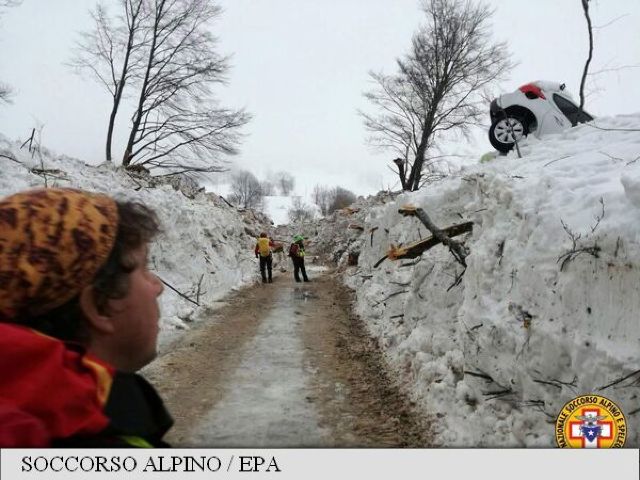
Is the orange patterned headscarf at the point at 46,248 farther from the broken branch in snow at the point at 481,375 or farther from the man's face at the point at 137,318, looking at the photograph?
the broken branch in snow at the point at 481,375

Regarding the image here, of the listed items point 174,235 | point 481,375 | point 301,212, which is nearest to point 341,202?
point 301,212

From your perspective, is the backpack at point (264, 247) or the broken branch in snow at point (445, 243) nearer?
the broken branch in snow at point (445, 243)

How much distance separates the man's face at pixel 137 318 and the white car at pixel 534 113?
9.51 meters

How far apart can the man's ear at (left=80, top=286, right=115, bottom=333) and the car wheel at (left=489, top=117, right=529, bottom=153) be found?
997cm

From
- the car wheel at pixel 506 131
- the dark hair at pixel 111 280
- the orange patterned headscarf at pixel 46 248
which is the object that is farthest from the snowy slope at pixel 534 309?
the orange patterned headscarf at pixel 46 248

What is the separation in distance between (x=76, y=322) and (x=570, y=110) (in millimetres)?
10942

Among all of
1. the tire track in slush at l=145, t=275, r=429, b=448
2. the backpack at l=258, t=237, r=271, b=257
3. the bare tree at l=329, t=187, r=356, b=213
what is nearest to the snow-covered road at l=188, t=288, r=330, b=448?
the tire track in slush at l=145, t=275, r=429, b=448

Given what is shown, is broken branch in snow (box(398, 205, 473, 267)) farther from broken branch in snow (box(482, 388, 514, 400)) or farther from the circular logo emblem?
the circular logo emblem

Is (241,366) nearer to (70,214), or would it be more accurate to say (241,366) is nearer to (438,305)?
(438,305)

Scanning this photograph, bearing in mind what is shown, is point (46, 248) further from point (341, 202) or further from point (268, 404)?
point (341, 202)

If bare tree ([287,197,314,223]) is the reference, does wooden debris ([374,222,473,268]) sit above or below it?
below

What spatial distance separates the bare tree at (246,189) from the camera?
83.0m

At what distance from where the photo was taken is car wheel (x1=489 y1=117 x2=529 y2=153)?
9688 millimetres

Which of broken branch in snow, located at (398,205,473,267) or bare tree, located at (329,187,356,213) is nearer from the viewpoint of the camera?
broken branch in snow, located at (398,205,473,267)
